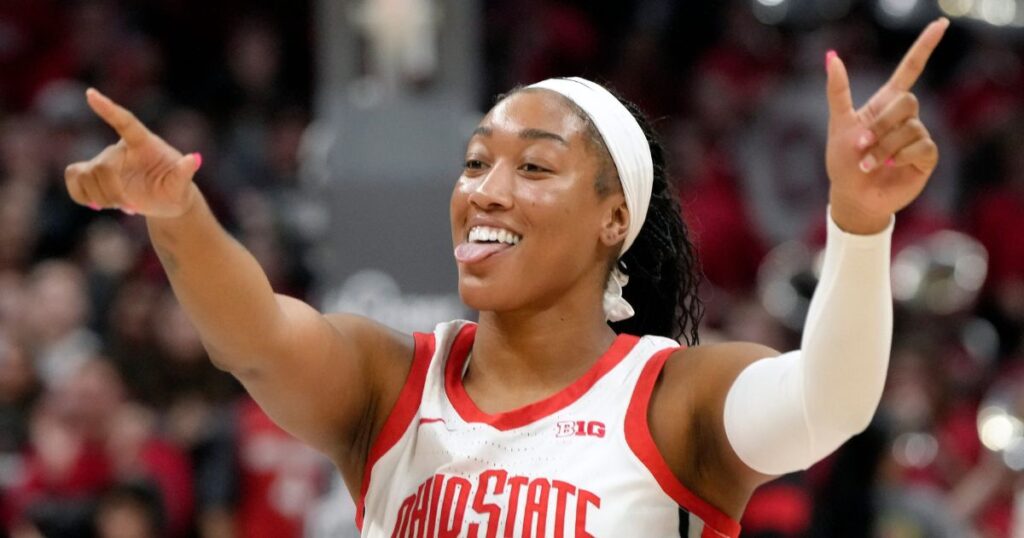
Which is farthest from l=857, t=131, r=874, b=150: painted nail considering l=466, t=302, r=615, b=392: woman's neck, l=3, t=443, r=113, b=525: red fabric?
l=3, t=443, r=113, b=525: red fabric

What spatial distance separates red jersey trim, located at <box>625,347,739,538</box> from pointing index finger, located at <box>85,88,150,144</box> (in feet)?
2.99

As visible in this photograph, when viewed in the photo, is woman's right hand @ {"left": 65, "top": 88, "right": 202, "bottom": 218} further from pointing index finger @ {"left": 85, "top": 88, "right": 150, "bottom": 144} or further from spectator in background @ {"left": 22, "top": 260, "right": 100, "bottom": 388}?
spectator in background @ {"left": 22, "top": 260, "right": 100, "bottom": 388}

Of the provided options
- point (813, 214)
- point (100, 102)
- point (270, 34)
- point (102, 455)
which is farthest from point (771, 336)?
point (100, 102)

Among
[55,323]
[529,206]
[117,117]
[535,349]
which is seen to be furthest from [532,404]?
[55,323]

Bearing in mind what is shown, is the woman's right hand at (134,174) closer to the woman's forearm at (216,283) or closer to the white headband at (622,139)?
the woman's forearm at (216,283)

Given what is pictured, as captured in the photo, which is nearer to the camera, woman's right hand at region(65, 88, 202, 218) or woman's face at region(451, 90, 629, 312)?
woman's right hand at region(65, 88, 202, 218)

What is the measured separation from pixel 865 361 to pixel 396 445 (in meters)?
0.83

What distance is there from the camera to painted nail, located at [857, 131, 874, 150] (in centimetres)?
236

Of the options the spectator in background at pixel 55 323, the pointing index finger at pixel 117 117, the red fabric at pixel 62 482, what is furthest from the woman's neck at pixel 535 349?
the spectator in background at pixel 55 323

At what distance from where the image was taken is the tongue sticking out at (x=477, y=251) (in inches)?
111

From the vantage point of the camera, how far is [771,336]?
6.62 meters

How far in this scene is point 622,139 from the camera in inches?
116

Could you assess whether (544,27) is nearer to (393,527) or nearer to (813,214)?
(813,214)

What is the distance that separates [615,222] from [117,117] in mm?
939
